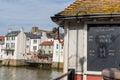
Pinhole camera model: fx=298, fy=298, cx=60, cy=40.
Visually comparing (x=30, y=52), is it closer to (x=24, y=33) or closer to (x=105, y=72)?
(x=24, y=33)

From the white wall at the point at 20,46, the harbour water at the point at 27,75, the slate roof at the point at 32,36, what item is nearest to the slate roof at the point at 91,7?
the harbour water at the point at 27,75

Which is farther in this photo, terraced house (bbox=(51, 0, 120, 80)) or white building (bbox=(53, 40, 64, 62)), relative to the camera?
white building (bbox=(53, 40, 64, 62))

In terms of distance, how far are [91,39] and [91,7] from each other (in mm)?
1016

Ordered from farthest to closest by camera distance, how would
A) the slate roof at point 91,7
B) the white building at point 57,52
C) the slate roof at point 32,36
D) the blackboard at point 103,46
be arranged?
the slate roof at point 32,36
the white building at point 57,52
the slate roof at point 91,7
the blackboard at point 103,46

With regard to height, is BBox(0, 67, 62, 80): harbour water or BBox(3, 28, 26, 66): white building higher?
BBox(3, 28, 26, 66): white building

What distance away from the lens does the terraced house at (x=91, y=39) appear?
28.3 feet

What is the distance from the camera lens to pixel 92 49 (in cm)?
884

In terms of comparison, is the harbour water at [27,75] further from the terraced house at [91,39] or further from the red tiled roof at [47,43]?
the terraced house at [91,39]

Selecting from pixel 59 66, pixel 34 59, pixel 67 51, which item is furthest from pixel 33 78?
pixel 67 51

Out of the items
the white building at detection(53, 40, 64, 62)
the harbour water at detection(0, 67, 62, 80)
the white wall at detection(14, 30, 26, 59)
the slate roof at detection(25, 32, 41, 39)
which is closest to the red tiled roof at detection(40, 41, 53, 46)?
the slate roof at detection(25, 32, 41, 39)

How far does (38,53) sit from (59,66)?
45.3 feet

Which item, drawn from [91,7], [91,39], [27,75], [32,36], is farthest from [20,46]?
[91,39]

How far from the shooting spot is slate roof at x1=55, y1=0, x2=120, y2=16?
881 centimetres

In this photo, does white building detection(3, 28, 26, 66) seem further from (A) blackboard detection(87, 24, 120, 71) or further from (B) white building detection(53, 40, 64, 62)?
(A) blackboard detection(87, 24, 120, 71)
